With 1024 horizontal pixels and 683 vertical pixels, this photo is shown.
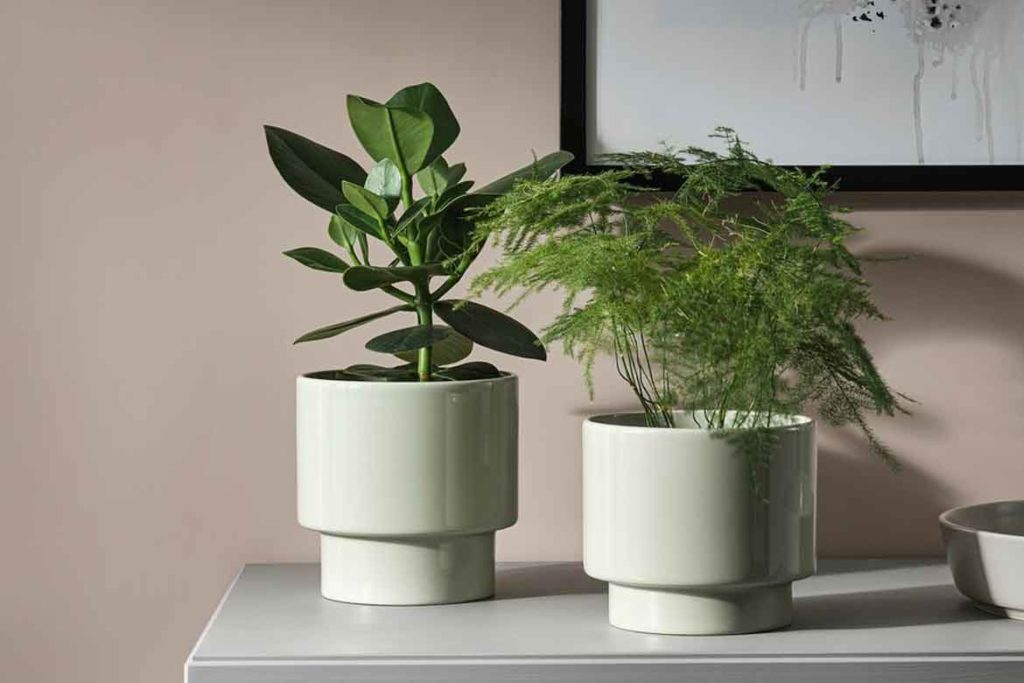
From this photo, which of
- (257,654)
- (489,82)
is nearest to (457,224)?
(489,82)

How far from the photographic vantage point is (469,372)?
41.0 inches

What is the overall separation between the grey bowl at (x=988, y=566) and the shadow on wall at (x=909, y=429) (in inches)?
8.6

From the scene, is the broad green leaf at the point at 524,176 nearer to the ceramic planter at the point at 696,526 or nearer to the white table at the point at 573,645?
the ceramic planter at the point at 696,526

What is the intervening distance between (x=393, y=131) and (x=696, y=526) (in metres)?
0.36

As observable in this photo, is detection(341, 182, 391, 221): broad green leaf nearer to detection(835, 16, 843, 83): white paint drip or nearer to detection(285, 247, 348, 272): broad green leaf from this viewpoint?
detection(285, 247, 348, 272): broad green leaf

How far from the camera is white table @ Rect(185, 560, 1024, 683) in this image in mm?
847

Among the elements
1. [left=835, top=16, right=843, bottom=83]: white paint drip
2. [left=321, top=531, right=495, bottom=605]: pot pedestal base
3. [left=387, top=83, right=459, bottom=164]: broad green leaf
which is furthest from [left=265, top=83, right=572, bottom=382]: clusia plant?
[left=835, top=16, right=843, bottom=83]: white paint drip

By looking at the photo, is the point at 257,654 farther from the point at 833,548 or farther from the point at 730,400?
the point at 833,548

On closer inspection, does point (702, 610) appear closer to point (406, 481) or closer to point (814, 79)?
point (406, 481)

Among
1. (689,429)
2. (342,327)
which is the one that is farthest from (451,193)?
(689,429)

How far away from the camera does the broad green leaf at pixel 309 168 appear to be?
3.34 feet

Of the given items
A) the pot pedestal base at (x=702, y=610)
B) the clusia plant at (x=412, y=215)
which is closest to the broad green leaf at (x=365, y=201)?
Result: the clusia plant at (x=412, y=215)

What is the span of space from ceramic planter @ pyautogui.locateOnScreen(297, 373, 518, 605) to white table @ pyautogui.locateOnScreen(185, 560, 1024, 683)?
24mm

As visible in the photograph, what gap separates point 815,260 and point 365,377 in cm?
36
